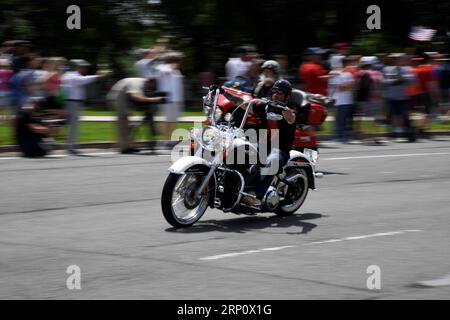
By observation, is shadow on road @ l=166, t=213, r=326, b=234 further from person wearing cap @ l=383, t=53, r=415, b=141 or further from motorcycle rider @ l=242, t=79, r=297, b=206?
person wearing cap @ l=383, t=53, r=415, b=141

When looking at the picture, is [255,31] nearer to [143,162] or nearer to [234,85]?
[143,162]

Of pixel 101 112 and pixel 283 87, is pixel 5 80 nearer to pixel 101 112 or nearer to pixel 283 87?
pixel 283 87

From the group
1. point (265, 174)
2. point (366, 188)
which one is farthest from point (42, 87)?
point (265, 174)

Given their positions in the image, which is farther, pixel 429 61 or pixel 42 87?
pixel 429 61

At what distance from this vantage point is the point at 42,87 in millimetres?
17016

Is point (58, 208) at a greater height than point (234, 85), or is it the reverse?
point (234, 85)

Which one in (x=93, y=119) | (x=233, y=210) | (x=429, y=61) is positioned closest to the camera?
(x=233, y=210)

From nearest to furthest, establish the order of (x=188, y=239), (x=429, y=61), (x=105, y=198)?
(x=188, y=239) → (x=105, y=198) → (x=429, y=61)

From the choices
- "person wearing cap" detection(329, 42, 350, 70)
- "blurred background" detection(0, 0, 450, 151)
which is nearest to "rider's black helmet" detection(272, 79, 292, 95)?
"person wearing cap" detection(329, 42, 350, 70)

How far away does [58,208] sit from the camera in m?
11.6

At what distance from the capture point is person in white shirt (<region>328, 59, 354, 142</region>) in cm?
2002

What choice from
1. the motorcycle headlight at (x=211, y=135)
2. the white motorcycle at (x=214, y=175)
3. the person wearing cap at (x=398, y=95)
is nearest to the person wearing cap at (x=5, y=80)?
the person wearing cap at (x=398, y=95)

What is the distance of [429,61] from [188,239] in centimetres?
1536
